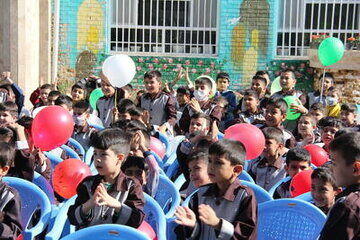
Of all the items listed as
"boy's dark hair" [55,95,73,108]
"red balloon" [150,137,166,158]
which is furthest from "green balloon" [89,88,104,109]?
"red balloon" [150,137,166,158]

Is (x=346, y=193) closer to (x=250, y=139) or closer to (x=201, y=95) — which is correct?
(x=250, y=139)

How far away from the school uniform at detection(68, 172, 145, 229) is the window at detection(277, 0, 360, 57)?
10032 mm

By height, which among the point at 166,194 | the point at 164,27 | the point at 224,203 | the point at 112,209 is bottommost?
the point at 166,194

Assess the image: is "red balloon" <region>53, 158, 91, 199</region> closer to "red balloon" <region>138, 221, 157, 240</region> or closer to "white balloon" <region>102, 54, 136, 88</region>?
"red balloon" <region>138, 221, 157, 240</region>

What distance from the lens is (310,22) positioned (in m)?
13.0

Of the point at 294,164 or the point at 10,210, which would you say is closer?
the point at 10,210

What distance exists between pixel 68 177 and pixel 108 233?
161cm

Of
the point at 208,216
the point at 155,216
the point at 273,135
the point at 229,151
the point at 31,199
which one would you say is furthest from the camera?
the point at 273,135

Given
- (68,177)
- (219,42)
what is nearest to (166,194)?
(68,177)

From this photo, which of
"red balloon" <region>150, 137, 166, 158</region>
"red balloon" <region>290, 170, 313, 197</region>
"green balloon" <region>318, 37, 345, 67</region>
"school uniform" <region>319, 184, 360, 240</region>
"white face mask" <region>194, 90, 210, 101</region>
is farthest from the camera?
"green balloon" <region>318, 37, 345, 67</region>

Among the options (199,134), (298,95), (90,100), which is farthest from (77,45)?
(199,134)

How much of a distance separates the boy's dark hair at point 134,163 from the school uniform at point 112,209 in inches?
32.4

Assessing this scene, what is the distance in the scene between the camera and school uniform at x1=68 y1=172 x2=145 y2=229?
3273 mm

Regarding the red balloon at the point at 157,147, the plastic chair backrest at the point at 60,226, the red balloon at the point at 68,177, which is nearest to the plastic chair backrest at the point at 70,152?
the red balloon at the point at 157,147
